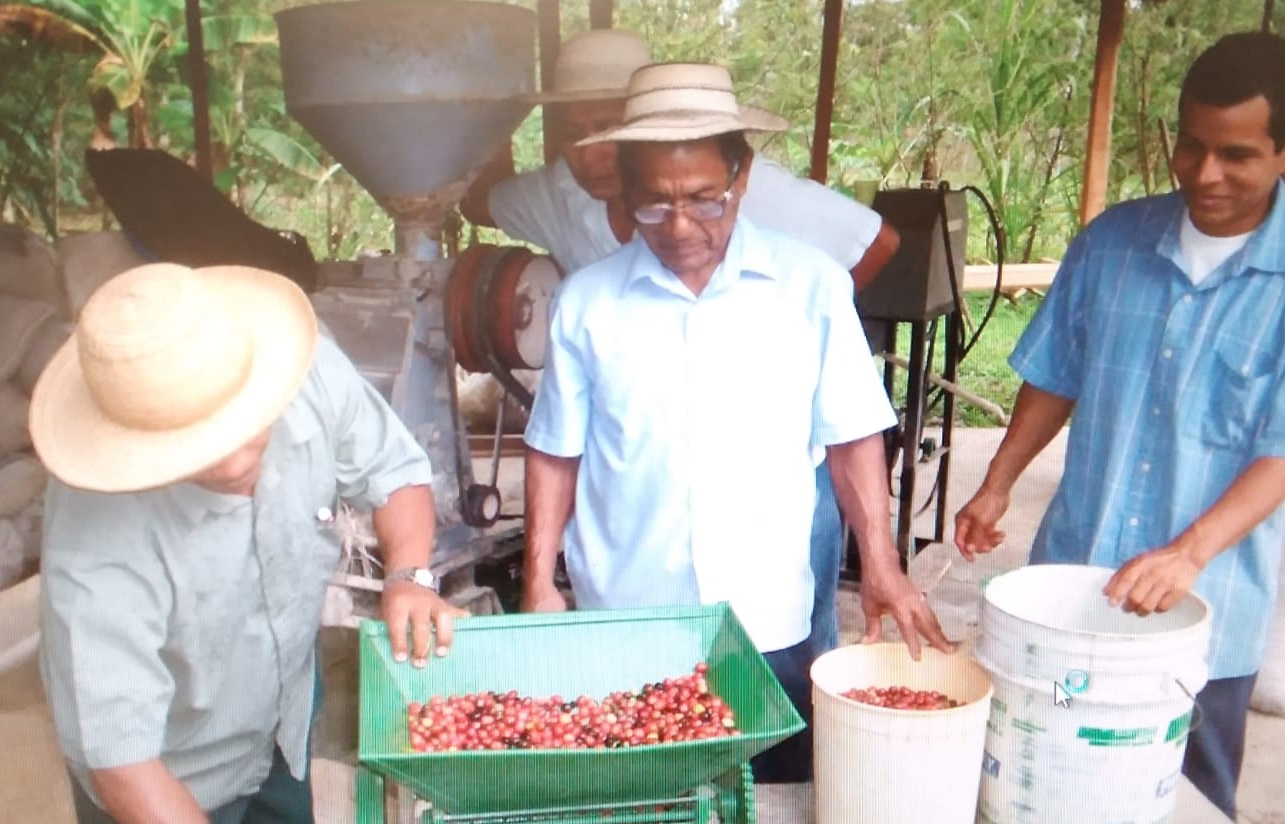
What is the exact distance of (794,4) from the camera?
9.08m

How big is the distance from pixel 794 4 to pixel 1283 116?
7951 mm

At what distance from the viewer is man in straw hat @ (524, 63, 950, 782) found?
1744 millimetres

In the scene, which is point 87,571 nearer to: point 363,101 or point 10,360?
point 363,101

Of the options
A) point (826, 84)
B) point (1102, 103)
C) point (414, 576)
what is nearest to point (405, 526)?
point (414, 576)

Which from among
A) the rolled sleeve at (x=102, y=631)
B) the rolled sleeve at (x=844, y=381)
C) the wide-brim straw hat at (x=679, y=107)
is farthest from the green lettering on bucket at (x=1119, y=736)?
the rolled sleeve at (x=102, y=631)

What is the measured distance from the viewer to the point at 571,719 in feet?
4.58

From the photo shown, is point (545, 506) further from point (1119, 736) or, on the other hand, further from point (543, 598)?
point (1119, 736)

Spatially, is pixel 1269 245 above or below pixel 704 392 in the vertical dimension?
above

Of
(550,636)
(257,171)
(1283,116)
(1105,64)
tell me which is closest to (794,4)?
(257,171)

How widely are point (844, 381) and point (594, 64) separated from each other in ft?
4.79

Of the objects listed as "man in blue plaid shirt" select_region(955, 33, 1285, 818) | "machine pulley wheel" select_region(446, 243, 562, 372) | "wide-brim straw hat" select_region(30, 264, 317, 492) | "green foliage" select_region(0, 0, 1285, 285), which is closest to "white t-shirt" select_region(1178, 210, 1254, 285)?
"man in blue plaid shirt" select_region(955, 33, 1285, 818)

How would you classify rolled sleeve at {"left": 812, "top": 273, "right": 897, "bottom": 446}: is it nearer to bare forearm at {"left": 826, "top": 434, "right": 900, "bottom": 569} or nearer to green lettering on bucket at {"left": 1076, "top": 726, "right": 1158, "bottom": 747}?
bare forearm at {"left": 826, "top": 434, "right": 900, "bottom": 569}

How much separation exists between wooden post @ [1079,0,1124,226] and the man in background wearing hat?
209 centimetres

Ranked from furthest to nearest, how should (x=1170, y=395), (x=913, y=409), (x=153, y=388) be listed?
(x=913, y=409), (x=1170, y=395), (x=153, y=388)
